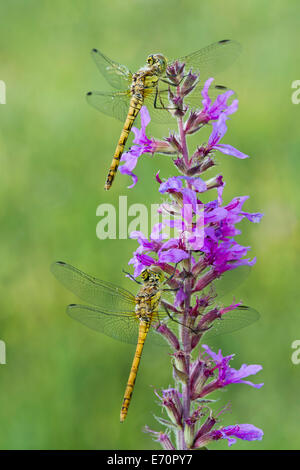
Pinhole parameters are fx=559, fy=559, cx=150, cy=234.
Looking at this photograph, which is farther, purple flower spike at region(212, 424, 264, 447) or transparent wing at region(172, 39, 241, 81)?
transparent wing at region(172, 39, 241, 81)

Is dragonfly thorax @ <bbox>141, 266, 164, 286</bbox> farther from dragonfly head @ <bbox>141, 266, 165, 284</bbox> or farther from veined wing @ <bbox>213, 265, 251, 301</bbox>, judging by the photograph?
veined wing @ <bbox>213, 265, 251, 301</bbox>

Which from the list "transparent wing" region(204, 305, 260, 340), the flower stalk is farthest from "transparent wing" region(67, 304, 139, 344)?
"transparent wing" region(204, 305, 260, 340)

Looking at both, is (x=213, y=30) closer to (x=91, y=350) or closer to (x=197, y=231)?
(x=91, y=350)

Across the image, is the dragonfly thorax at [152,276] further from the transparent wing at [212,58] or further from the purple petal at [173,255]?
the transparent wing at [212,58]

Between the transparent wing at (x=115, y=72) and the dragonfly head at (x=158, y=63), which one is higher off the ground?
the transparent wing at (x=115, y=72)

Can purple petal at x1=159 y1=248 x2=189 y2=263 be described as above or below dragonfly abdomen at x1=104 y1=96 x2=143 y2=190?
below

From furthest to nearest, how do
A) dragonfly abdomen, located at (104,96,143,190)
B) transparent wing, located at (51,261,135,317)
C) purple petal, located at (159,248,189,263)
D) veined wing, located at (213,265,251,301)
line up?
dragonfly abdomen, located at (104,96,143,190), transparent wing, located at (51,261,135,317), veined wing, located at (213,265,251,301), purple petal, located at (159,248,189,263)

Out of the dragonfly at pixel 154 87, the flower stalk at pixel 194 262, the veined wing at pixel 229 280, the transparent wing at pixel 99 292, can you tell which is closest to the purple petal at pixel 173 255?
the flower stalk at pixel 194 262
